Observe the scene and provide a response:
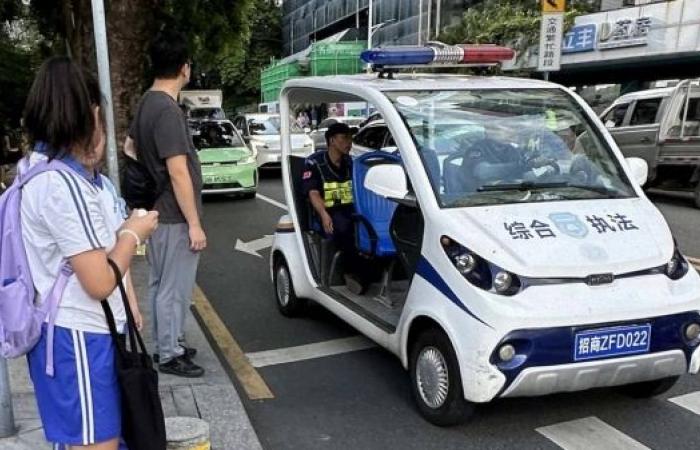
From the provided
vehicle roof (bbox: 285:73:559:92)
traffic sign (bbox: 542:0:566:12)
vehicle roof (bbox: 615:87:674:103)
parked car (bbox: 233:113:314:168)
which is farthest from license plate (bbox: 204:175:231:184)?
vehicle roof (bbox: 285:73:559:92)

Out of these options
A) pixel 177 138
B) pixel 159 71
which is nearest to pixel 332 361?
pixel 177 138

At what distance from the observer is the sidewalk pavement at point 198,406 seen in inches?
124

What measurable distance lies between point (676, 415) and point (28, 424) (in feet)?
10.8

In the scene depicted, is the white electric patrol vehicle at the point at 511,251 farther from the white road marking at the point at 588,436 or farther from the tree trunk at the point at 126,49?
the tree trunk at the point at 126,49

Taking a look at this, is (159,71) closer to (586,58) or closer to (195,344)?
(195,344)

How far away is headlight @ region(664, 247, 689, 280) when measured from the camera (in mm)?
3395

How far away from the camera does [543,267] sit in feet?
10.3

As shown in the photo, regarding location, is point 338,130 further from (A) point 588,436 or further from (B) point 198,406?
(A) point 588,436

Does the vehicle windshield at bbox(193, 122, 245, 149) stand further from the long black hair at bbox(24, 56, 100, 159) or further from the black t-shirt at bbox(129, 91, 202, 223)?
the long black hair at bbox(24, 56, 100, 159)

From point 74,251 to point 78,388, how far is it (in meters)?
0.40

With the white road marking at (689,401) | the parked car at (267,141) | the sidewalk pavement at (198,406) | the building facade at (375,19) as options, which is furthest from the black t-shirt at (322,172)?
the building facade at (375,19)

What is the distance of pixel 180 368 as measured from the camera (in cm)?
396

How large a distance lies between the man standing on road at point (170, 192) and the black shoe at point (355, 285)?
4.09ft

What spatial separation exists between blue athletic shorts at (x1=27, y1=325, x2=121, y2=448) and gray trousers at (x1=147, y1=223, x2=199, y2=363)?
5.90ft
